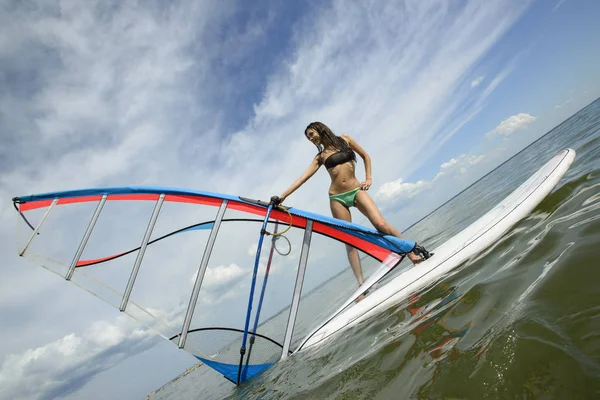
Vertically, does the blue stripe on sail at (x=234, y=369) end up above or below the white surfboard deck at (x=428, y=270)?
above

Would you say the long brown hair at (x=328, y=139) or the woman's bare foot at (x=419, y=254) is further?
the long brown hair at (x=328, y=139)

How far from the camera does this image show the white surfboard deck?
12.0 feet

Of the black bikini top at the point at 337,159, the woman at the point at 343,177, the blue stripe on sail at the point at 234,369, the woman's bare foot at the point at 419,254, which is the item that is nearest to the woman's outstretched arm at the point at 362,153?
the woman at the point at 343,177

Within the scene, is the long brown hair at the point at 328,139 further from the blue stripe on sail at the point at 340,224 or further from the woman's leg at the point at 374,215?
the blue stripe on sail at the point at 340,224

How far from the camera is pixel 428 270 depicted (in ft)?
12.2

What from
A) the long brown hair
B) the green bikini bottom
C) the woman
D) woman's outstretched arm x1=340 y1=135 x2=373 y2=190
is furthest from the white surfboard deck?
the long brown hair

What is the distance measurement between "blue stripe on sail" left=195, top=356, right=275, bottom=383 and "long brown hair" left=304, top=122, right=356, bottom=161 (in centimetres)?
304

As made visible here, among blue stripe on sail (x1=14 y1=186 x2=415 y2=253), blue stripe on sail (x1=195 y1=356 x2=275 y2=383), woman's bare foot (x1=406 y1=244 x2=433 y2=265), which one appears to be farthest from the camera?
woman's bare foot (x1=406 y1=244 x2=433 y2=265)

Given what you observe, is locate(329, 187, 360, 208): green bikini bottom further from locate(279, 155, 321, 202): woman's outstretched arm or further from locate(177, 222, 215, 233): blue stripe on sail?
locate(177, 222, 215, 233): blue stripe on sail

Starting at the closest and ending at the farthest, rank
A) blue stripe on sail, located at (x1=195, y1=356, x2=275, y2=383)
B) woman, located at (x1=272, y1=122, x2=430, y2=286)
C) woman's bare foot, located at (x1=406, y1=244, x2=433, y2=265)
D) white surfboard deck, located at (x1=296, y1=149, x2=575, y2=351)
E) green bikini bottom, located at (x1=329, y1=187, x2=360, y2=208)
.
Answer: white surfboard deck, located at (x1=296, y1=149, x2=575, y2=351) → blue stripe on sail, located at (x1=195, y1=356, x2=275, y2=383) → woman's bare foot, located at (x1=406, y1=244, x2=433, y2=265) → woman, located at (x1=272, y1=122, x2=430, y2=286) → green bikini bottom, located at (x1=329, y1=187, x2=360, y2=208)

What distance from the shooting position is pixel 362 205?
4.59 m

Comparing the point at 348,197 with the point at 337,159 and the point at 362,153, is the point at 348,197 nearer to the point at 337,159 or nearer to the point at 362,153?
the point at 337,159

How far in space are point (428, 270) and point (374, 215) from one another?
105 cm

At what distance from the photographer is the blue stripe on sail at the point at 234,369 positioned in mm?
3801
